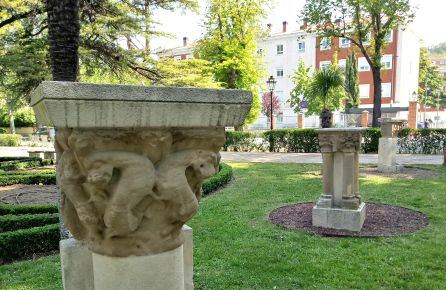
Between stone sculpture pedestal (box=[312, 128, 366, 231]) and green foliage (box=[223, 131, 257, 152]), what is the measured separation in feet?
55.0

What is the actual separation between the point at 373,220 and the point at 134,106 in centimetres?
628

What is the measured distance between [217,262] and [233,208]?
10.6 feet

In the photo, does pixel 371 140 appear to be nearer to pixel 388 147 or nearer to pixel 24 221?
pixel 388 147

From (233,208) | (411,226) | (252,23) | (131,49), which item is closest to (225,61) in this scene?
(252,23)

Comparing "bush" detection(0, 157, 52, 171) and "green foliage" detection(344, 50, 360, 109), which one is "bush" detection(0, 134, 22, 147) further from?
"green foliage" detection(344, 50, 360, 109)

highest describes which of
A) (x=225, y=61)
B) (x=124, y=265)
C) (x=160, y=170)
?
(x=225, y=61)

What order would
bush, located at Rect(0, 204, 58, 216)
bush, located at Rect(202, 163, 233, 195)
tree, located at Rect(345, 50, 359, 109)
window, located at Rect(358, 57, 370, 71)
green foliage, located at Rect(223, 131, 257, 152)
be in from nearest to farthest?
bush, located at Rect(0, 204, 58, 216), bush, located at Rect(202, 163, 233, 195), green foliage, located at Rect(223, 131, 257, 152), tree, located at Rect(345, 50, 359, 109), window, located at Rect(358, 57, 370, 71)

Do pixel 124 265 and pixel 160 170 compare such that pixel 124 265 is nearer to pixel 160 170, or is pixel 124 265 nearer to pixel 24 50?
pixel 160 170

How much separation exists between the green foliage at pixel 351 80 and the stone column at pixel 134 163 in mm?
44755

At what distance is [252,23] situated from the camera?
2898 centimetres

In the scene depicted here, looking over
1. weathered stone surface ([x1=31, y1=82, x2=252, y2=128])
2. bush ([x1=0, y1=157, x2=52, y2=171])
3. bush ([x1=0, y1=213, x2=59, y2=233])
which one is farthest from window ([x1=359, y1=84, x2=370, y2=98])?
weathered stone surface ([x1=31, y1=82, x2=252, y2=128])

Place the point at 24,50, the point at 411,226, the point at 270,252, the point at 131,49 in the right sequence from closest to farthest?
the point at 270,252, the point at 411,226, the point at 24,50, the point at 131,49

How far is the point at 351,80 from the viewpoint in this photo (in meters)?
44.0

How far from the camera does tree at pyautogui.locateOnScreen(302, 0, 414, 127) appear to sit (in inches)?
796
